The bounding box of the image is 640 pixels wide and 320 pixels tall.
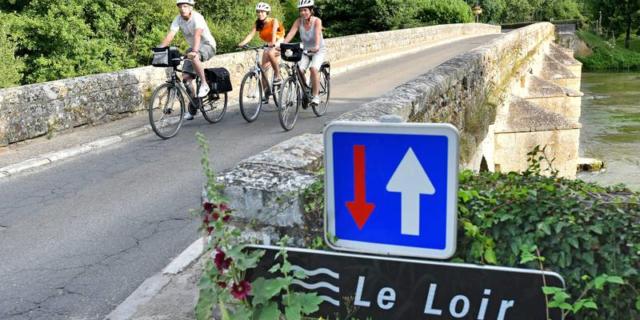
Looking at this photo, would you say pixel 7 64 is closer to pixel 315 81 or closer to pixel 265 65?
pixel 265 65

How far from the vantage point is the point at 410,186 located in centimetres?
220

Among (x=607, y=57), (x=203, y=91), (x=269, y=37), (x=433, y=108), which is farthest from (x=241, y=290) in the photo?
(x=607, y=57)

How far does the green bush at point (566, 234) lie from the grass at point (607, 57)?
6071 centimetres

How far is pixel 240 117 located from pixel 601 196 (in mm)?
8702

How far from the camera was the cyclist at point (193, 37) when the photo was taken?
926cm

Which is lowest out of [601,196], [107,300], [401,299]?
[107,300]

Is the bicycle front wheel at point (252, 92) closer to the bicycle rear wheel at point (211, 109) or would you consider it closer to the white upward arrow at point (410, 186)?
the bicycle rear wheel at point (211, 109)

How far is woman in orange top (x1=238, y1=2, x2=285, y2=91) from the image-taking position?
1027 centimetres

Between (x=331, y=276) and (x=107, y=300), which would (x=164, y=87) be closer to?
(x=107, y=300)

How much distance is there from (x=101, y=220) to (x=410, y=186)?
13.7ft

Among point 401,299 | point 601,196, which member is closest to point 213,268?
point 401,299

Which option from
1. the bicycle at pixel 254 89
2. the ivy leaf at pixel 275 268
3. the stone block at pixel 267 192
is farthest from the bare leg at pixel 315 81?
the ivy leaf at pixel 275 268

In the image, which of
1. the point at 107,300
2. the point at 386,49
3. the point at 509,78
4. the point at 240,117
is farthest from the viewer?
the point at 386,49

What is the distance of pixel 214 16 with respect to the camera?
26328 mm
